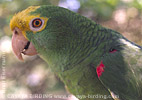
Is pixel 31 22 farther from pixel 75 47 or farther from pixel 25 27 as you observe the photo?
pixel 75 47

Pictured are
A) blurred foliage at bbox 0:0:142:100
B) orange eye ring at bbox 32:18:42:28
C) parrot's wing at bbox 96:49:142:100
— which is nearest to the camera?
parrot's wing at bbox 96:49:142:100

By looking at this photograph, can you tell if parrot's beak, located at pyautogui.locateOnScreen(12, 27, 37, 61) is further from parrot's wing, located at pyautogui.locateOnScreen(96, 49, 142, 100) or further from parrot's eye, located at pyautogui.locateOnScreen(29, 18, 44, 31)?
parrot's wing, located at pyautogui.locateOnScreen(96, 49, 142, 100)

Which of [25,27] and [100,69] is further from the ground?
[25,27]

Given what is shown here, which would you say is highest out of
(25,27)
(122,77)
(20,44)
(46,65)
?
(25,27)

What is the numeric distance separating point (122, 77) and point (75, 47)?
0.36 metres

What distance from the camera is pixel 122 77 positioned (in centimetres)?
91

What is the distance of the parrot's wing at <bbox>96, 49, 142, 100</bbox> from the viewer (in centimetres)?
91

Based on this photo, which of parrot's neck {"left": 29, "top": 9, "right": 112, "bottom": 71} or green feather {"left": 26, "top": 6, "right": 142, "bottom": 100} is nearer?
green feather {"left": 26, "top": 6, "right": 142, "bottom": 100}

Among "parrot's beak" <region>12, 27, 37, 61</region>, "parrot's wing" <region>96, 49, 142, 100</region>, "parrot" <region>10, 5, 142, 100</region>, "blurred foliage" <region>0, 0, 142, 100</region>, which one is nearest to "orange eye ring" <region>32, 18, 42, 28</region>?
"parrot" <region>10, 5, 142, 100</region>

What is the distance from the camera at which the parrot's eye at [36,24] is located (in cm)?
103

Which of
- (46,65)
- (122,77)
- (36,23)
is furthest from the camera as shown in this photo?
(46,65)

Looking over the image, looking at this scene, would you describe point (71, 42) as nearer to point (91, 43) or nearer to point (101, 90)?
point (91, 43)

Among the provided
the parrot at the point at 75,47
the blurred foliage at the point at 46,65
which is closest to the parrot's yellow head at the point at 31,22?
the parrot at the point at 75,47

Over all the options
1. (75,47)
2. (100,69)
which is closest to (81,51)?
(75,47)
